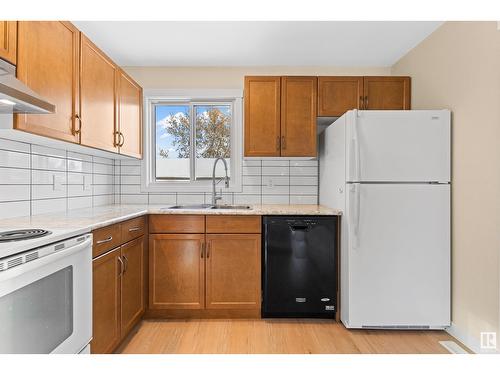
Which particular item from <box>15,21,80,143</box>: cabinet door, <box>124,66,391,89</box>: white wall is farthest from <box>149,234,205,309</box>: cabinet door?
<box>124,66,391,89</box>: white wall

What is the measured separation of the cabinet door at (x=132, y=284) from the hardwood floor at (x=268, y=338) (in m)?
0.14

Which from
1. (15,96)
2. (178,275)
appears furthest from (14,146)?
(178,275)

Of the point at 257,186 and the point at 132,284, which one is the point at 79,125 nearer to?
the point at 132,284

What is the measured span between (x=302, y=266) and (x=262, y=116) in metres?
1.35

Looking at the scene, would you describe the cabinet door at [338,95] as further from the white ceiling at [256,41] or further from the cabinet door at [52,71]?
the cabinet door at [52,71]

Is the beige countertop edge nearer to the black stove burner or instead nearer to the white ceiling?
the black stove burner

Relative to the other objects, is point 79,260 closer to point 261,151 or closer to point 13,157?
point 13,157

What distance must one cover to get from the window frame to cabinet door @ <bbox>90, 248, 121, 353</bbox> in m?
1.34

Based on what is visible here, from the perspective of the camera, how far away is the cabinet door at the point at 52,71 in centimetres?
140

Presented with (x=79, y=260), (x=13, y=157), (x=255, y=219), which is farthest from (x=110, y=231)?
(x=255, y=219)

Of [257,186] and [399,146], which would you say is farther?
[257,186]

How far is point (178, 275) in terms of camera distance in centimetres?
243

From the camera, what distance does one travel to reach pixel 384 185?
2193 mm

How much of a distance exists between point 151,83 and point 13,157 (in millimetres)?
1626
